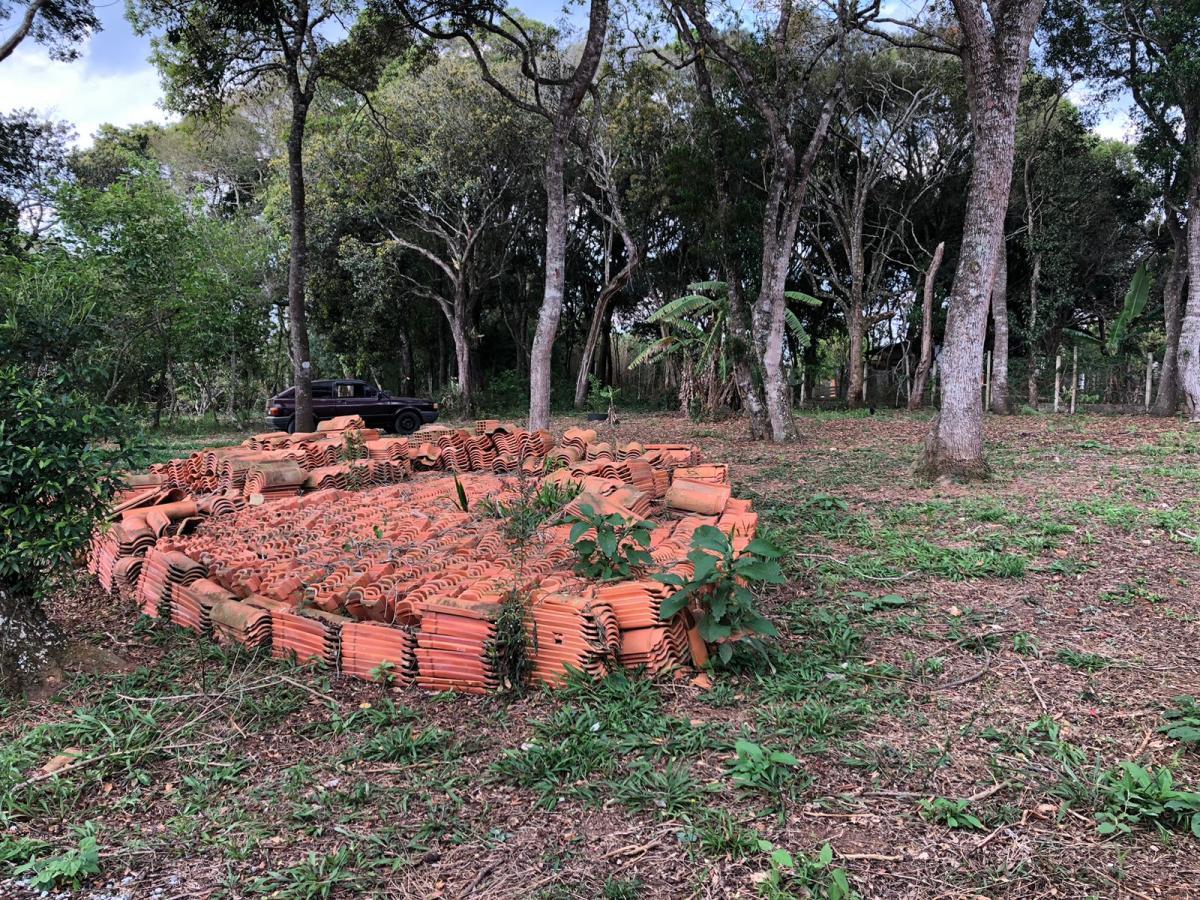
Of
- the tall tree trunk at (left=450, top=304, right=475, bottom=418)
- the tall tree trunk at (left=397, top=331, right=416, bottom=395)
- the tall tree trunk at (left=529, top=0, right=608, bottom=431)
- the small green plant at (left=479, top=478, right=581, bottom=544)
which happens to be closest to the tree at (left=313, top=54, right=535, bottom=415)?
the tall tree trunk at (left=450, top=304, right=475, bottom=418)

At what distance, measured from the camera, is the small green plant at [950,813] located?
2045 millimetres

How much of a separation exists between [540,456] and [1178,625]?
5.16 meters

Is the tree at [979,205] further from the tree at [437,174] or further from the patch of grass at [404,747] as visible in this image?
the tree at [437,174]

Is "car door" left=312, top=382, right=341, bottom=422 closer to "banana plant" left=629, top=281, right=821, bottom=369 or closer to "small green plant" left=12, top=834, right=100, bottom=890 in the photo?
"banana plant" left=629, top=281, right=821, bottom=369

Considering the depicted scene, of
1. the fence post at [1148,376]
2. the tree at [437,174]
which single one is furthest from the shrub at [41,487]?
the fence post at [1148,376]

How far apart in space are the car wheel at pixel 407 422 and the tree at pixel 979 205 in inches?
509

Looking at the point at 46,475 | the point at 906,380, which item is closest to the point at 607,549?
the point at 46,475

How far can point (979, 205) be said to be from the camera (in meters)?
6.61

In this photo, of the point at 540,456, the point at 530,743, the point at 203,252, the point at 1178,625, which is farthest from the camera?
the point at 203,252

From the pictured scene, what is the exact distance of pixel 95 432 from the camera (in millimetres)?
3055

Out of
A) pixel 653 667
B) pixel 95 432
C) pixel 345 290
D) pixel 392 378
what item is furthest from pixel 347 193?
pixel 653 667

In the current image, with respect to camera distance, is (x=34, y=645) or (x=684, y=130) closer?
(x=34, y=645)

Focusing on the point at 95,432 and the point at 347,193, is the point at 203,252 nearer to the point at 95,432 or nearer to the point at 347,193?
the point at 347,193

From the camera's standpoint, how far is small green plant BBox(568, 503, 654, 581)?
3.35 m
